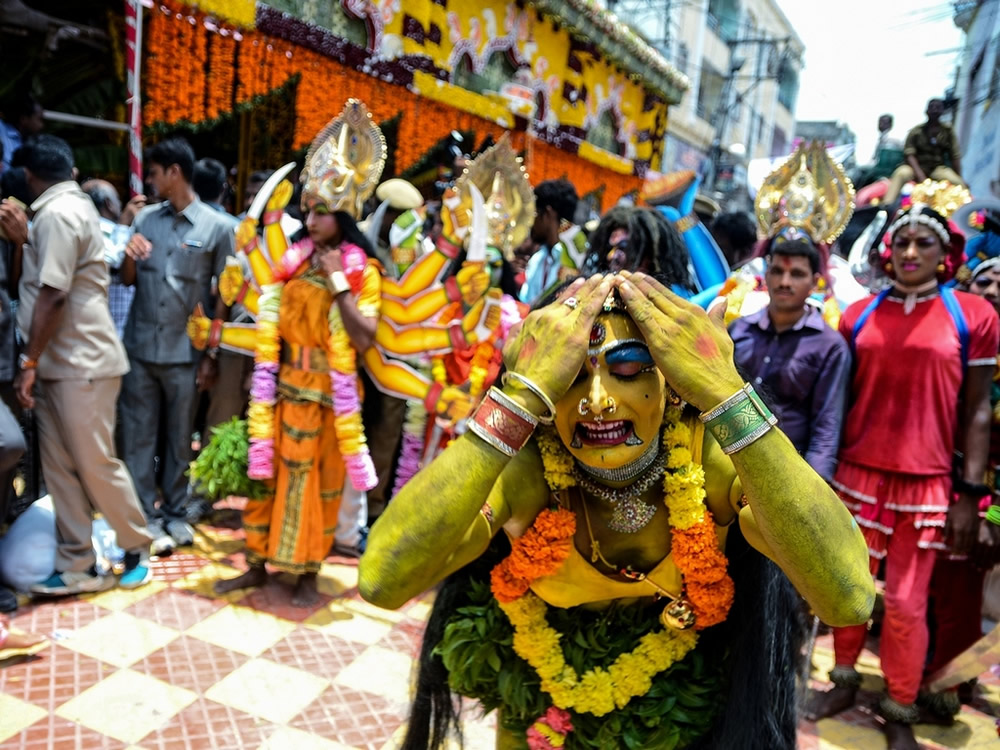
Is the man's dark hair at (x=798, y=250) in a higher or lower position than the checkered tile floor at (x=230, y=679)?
higher

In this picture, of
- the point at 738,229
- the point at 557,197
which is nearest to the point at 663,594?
the point at 557,197

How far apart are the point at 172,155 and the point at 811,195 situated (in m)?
3.71

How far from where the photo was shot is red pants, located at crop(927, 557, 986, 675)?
148 inches

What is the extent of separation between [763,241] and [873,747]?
2735 mm

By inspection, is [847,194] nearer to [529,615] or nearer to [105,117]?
[529,615]

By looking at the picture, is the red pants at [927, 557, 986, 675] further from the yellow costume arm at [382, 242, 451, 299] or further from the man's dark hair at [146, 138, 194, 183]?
the man's dark hair at [146, 138, 194, 183]

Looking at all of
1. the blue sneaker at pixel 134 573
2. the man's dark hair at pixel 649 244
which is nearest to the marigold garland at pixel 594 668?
the man's dark hair at pixel 649 244

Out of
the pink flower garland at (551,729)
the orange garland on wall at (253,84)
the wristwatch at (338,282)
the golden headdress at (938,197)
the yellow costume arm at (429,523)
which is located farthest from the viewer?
the orange garland on wall at (253,84)

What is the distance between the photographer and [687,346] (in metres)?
1.41

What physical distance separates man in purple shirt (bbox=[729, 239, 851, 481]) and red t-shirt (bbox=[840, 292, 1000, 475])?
0.47ft

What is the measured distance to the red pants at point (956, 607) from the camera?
3.75 metres

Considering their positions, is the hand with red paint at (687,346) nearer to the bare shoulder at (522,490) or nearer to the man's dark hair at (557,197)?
the bare shoulder at (522,490)

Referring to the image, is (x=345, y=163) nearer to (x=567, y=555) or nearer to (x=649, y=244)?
(x=649, y=244)

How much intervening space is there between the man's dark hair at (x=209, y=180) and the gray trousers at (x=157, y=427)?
1.57m
